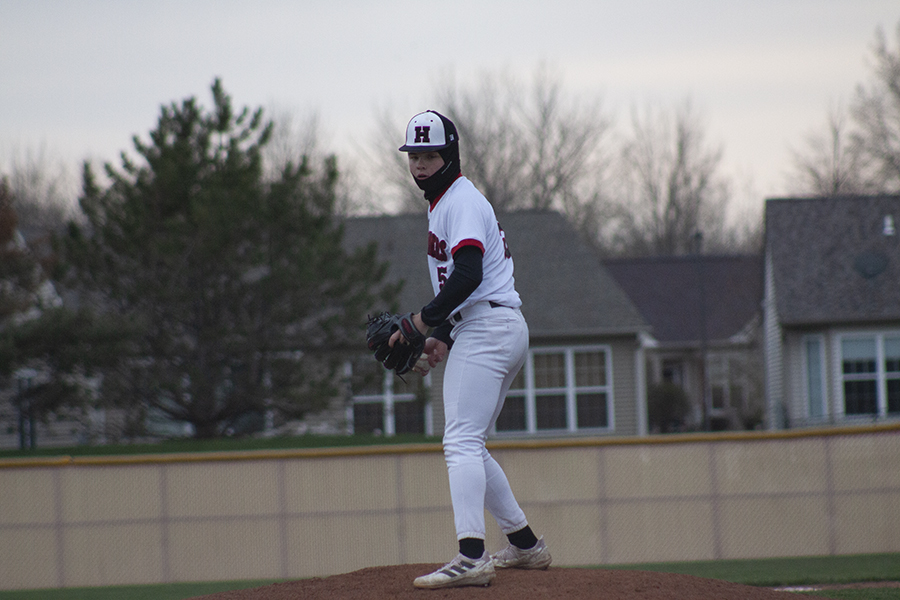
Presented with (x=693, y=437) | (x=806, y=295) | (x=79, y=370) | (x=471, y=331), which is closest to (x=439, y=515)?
(x=693, y=437)

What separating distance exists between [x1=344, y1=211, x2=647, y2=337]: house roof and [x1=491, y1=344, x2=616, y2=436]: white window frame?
2.17ft

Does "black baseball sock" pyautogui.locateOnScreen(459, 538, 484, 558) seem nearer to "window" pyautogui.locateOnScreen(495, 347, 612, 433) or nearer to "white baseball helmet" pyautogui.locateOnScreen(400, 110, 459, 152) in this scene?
"white baseball helmet" pyautogui.locateOnScreen(400, 110, 459, 152)

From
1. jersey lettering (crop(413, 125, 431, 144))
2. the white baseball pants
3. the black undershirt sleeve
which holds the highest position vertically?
jersey lettering (crop(413, 125, 431, 144))

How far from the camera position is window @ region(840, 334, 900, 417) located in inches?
946

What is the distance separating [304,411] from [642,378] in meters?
10.7

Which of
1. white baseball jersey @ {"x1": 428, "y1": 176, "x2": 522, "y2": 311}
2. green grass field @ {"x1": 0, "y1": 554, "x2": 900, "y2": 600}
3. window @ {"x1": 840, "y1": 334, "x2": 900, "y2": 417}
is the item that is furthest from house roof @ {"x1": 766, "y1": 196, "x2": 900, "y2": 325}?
white baseball jersey @ {"x1": 428, "y1": 176, "x2": 522, "y2": 311}

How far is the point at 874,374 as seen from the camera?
24.2m

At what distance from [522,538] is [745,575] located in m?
5.28

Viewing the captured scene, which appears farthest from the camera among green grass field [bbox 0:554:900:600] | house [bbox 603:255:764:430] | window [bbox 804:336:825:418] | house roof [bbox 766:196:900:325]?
house [bbox 603:255:764:430]

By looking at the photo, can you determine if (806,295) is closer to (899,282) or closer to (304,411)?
(899,282)

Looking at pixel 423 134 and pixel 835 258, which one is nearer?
pixel 423 134

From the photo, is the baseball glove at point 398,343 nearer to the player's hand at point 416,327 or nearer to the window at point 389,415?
the player's hand at point 416,327

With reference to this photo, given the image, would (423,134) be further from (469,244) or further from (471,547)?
(471,547)

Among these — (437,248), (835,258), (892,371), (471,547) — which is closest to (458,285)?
(437,248)
